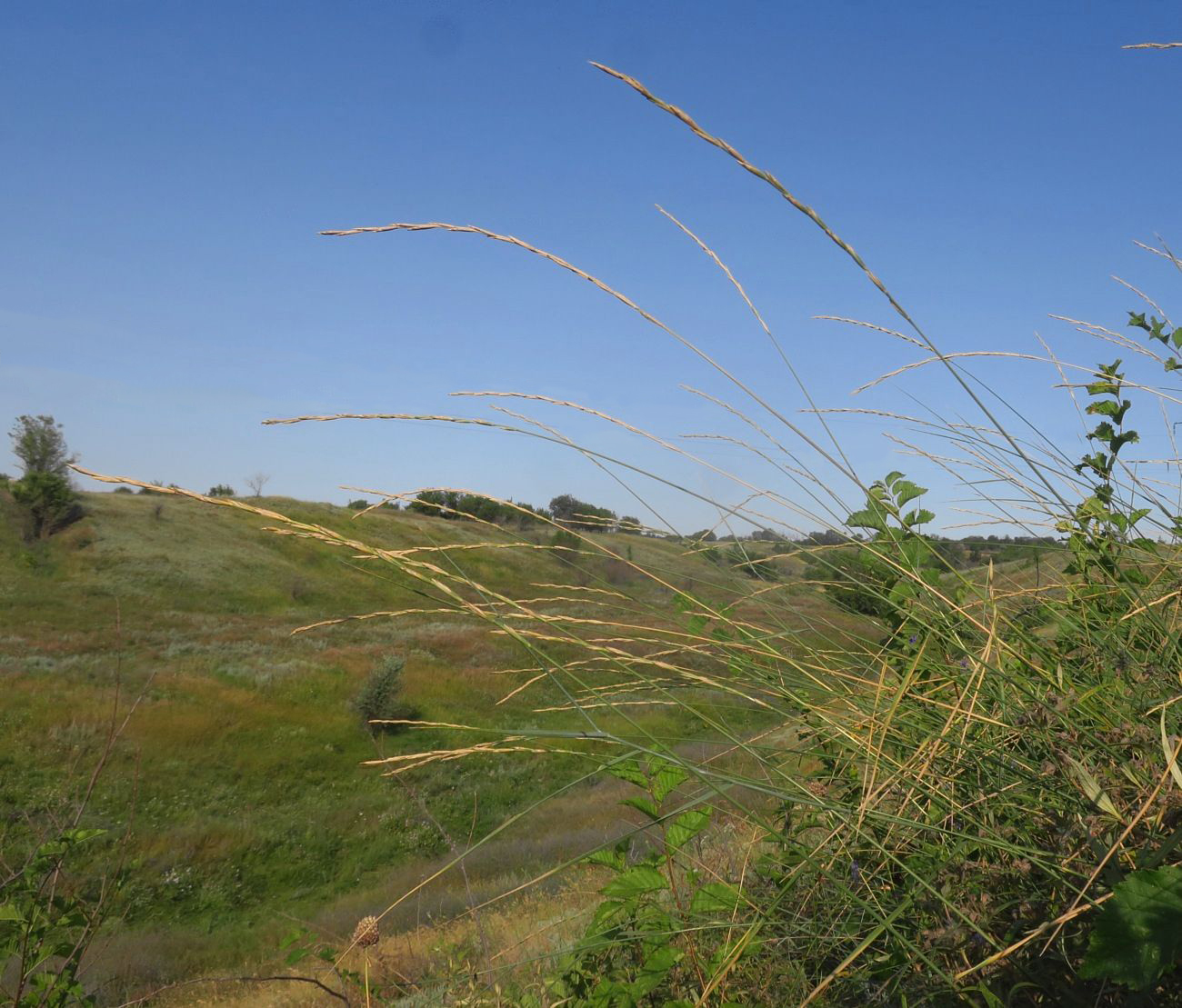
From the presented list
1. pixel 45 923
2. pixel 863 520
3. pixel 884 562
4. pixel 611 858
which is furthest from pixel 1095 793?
pixel 45 923

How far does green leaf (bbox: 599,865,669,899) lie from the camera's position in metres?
1.56

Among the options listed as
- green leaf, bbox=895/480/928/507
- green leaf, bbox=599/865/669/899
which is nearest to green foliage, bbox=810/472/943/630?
green leaf, bbox=895/480/928/507

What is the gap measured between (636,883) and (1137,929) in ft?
3.36

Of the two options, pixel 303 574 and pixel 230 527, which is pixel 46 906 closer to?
pixel 303 574

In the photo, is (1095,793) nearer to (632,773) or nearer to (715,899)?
(715,899)

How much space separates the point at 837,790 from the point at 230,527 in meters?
51.4

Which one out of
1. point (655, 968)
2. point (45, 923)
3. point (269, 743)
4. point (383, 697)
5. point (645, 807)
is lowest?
point (269, 743)

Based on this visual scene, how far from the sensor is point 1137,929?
28.9 inches

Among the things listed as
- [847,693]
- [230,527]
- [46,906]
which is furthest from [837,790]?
[230,527]

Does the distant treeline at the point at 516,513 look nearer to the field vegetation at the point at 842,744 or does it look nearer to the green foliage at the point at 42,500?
the field vegetation at the point at 842,744

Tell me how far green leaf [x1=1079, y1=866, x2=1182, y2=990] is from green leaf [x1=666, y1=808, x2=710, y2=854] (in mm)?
775

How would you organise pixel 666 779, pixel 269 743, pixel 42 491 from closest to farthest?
pixel 666 779, pixel 269 743, pixel 42 491

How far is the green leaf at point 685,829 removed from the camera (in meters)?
1.49

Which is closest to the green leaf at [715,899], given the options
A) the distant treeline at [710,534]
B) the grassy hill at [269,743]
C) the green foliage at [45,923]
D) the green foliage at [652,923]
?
the green foliage at [652,923]
